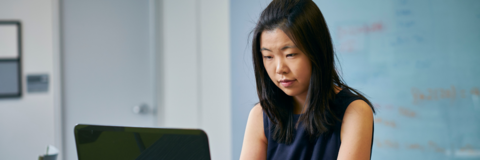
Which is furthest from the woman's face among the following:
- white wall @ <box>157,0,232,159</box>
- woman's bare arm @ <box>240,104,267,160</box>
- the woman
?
white wall @ <box>157,0,232,159</box>

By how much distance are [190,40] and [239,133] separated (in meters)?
0.81

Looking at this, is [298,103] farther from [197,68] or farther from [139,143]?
[197,68]

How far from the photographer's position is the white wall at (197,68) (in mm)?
2418

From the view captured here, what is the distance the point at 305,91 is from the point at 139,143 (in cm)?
50

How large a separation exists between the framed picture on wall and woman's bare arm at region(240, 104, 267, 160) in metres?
2.09

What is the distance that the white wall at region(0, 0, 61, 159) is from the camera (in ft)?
7.87

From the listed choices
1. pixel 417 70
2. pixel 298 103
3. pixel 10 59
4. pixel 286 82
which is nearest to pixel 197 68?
pixel 10 59

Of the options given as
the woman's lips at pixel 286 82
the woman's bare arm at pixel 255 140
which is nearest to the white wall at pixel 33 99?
the woman's bare arm at pixel 255 140

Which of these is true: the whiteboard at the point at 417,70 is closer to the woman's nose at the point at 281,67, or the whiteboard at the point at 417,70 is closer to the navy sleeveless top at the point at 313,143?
the navy sleeveless top at the point at 313,143

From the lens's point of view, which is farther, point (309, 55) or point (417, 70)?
point (417, 70)

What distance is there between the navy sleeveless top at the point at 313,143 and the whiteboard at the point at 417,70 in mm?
849

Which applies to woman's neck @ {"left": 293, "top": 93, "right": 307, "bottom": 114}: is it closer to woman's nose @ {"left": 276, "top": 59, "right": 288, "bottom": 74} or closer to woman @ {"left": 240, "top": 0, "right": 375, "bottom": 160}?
woman @ {"left": 240, "top": 0, "right": 375, "bottom": 160}

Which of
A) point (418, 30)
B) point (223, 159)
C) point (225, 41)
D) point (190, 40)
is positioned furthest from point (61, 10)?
point (418, 30)

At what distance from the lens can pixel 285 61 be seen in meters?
0.85
